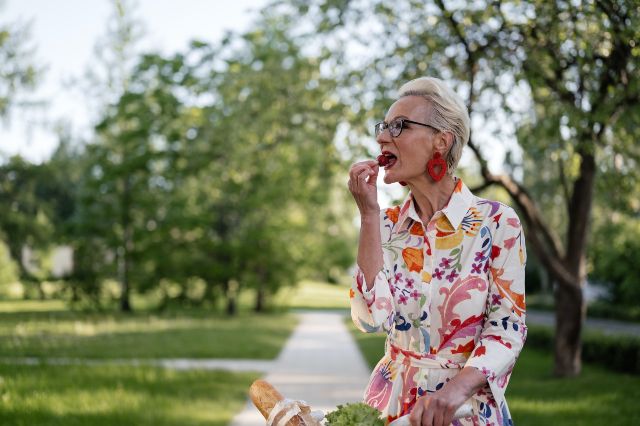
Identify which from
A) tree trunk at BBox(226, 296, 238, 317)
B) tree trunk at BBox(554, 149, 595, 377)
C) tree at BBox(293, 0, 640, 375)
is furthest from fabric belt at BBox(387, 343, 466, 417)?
tree trunk at BBox(226, 296, 238, 317)

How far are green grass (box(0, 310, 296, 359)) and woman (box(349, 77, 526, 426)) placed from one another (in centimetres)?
951

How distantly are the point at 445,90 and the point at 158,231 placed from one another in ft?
78.1

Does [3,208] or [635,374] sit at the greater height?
[3,208]

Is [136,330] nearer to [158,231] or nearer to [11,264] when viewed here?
[158,231]

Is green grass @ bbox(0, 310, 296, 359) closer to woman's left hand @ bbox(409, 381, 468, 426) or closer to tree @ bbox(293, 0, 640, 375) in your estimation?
tree @ bbox(293, 0, 640, 375)

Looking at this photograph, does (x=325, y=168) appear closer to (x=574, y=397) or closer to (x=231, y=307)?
(x=574, y=397)

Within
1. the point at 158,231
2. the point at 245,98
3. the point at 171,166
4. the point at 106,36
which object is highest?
the point at 106,36

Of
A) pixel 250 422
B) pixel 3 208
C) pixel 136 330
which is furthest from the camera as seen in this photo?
pixel 3 208

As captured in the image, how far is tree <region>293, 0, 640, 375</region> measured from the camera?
759 cm

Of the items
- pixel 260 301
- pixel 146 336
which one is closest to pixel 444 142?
pixel 146 336

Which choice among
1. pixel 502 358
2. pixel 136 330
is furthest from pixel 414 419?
pixel 136 330

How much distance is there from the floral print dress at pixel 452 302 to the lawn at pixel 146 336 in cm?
957

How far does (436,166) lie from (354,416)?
81cm

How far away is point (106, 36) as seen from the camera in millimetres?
29984
